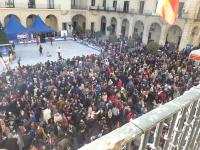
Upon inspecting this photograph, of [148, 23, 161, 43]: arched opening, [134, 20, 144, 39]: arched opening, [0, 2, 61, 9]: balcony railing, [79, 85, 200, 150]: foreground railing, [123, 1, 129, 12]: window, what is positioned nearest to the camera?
[79, 85, 200, 150]: foreground railing

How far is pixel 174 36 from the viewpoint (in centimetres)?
3397

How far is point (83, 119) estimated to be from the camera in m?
10.1

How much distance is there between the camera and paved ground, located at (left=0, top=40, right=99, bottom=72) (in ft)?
80.4

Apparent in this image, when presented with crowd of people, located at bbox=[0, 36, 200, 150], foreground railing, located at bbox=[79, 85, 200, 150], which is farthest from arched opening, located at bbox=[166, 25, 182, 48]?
foreground railing, located at bbox=[79, 85, 200, 150]

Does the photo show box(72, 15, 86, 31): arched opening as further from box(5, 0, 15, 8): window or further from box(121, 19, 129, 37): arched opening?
box(5, 0, 15, 8): window

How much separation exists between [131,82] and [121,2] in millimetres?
27767

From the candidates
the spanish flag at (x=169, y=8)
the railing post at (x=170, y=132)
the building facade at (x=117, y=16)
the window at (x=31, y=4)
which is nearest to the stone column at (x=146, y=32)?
the building facade at (x=117, y=16)

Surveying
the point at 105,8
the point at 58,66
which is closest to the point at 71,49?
the point at 58,66

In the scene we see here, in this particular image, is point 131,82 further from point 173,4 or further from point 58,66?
point 173,4

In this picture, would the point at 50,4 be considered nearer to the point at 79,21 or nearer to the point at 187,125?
the point at 79,21

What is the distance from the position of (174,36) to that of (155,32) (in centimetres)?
343

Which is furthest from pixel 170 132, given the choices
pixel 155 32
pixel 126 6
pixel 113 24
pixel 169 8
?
pixel 113 24

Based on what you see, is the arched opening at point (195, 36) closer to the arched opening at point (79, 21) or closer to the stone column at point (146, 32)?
the stone column at point (146, 32)

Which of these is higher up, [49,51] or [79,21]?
[79,21]
